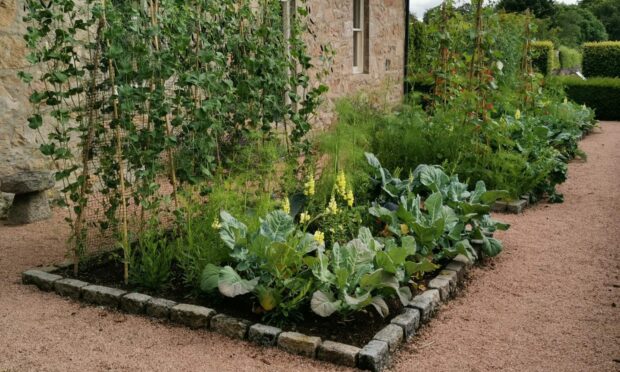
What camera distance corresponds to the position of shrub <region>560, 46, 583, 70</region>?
27422 millimetres

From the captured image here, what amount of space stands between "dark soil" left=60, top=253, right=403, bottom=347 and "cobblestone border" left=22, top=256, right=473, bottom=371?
0.10 meters

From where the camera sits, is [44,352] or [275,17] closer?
[44,352]

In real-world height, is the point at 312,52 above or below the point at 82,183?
above

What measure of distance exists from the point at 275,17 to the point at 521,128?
3.22 metres

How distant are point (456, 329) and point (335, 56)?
7.04m

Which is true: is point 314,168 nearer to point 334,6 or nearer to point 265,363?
point 265,363

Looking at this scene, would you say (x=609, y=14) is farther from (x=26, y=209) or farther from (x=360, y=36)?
(x=26, y=209)

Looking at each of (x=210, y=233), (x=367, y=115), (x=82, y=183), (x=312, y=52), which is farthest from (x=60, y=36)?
(x=312, y=52)

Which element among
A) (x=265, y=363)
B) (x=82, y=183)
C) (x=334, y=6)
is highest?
(x=334, y=6)

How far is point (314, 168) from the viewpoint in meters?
5.19

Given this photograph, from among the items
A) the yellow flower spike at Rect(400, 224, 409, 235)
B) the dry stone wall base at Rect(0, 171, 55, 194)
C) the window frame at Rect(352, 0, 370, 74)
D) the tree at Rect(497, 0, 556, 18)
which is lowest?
the yellow flower spike at Rect(400, 224, 409, 235)

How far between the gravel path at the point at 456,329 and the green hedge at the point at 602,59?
16160 millimetres

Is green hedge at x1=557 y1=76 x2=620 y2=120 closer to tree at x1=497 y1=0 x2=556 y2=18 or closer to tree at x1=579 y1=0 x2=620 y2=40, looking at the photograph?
tree at x1=497 y1=0 x2=556 y2=18

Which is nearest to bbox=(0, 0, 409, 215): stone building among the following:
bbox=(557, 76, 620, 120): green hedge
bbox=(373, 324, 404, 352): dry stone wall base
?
bbox=(373, 324, 404, 352): dry stone wall base
